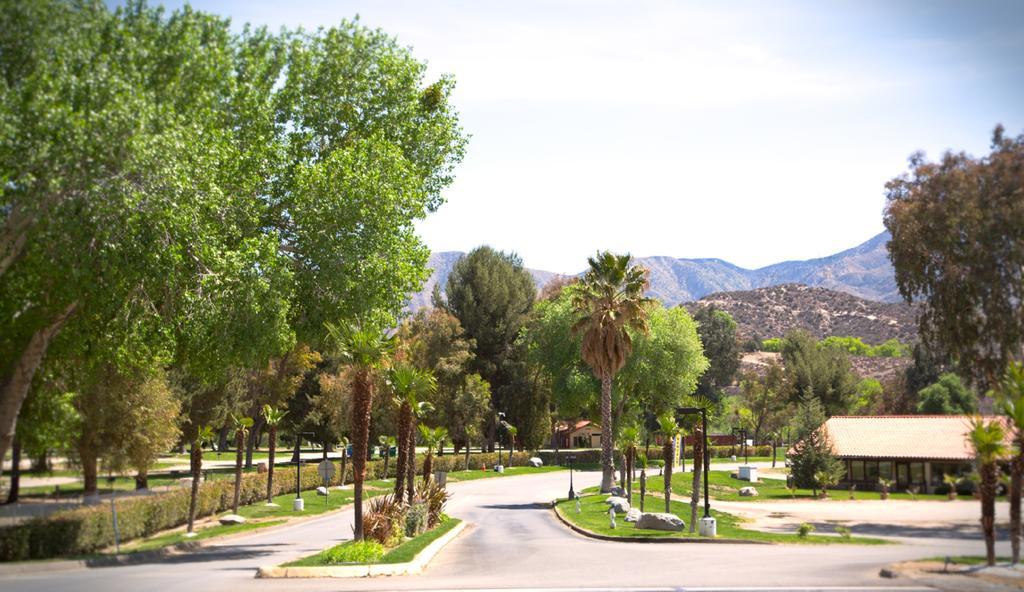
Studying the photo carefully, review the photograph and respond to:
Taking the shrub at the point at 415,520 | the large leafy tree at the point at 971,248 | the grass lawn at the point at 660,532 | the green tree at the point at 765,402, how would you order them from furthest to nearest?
the green tree at the point at 765,402, the shrub at the point at 415,520, the grass lawn at the point at 660,532, the large leafy tree at the point at 971,248

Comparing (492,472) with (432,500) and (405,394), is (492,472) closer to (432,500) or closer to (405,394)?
(432,500)

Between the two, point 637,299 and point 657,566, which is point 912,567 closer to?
point 657,566

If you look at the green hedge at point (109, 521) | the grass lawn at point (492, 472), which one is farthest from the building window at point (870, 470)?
the grass lawn at point (492, 472)

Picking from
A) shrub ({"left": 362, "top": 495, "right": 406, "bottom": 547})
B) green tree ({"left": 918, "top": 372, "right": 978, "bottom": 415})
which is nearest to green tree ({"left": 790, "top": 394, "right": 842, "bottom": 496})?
green tree ({"left": 918, "top": 372, "right": 978, "bottom": 415})

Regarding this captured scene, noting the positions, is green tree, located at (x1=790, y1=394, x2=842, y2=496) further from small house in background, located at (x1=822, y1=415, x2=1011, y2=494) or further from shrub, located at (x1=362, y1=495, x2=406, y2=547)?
shrub, located at (x1=362, y1=495, x2=406, y2=547)

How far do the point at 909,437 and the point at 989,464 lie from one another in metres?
7.81

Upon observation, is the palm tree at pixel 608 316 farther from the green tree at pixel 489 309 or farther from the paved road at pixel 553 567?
the green tree at pixel 489 309

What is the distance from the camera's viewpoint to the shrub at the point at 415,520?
34.9 meters

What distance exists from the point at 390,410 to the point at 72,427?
54968 millimetres

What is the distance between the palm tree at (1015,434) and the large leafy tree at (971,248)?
1105 mm

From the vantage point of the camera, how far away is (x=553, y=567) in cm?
2522

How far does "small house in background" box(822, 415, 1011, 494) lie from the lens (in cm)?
1939

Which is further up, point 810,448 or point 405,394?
point 405,394

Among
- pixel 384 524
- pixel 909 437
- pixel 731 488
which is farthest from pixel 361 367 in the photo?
pixel 731 488
